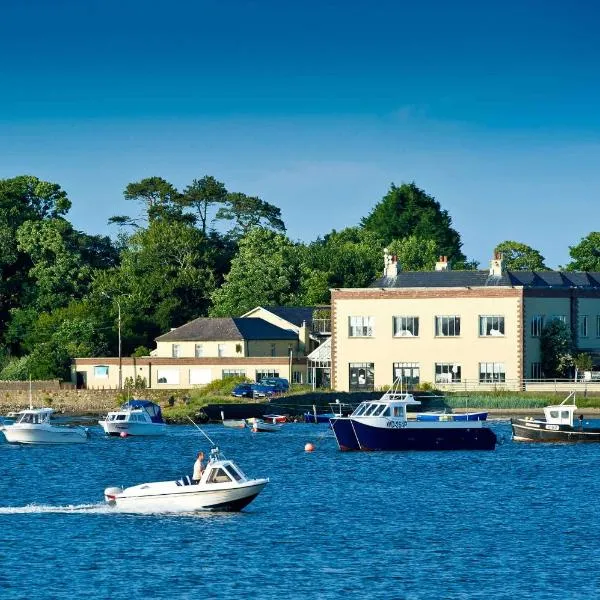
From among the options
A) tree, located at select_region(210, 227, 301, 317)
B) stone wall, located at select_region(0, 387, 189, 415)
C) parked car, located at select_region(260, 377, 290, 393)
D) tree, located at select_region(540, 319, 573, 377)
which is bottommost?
stone wall, located at select_region(0, 387, 189, 415)

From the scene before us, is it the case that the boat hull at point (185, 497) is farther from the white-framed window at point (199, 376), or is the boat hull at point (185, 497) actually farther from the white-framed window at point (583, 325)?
the white-framed window at point (199, 376)

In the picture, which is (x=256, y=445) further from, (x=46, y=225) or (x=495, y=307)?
(x=46, y=225)

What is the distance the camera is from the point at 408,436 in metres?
90.6

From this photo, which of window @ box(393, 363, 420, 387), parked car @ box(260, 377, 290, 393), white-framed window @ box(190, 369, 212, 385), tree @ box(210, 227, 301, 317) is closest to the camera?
parked car @ box(260, 377, 290, 393)

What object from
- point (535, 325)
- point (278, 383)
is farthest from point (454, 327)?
point (278, 383)

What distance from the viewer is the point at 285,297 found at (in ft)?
546

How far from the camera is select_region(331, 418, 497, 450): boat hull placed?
9031 cm

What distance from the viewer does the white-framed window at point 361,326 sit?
13338cm

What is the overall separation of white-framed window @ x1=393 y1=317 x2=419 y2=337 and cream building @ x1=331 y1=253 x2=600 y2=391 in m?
0.08

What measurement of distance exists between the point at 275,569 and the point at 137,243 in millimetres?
130765

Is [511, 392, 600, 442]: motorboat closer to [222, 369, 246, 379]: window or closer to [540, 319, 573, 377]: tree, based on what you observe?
[540, 319, 573, 377]: tree

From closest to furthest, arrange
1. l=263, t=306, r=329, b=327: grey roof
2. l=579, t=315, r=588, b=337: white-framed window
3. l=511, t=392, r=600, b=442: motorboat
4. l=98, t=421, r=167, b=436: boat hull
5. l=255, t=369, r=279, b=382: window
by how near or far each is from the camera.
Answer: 1. l=511, t=392, r=600, b=442: motorboat
2. l=98, t=421, r=167, b=436: boat hull
3. l=579, t=315, r=588, b=337: white-framed window
4. l=255, t=369, r=279, b=382: window
5. l=263, t=306, r=329, b=327: grey roof

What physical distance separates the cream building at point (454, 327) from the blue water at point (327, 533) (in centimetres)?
3948

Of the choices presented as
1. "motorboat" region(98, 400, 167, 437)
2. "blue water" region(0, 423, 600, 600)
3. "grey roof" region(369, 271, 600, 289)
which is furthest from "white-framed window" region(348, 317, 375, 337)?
"blue water" region(0, 423, 600, 600)
